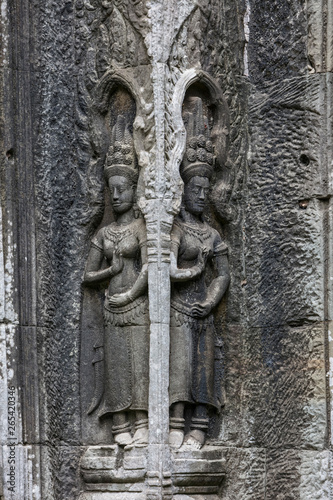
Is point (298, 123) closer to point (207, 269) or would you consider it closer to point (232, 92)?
point (232, 92)

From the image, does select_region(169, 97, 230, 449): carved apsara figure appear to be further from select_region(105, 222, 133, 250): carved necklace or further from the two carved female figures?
select_region(105, 222, 133, 250): carved necklace

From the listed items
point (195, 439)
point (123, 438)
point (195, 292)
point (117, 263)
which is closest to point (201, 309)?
point (195, 292)

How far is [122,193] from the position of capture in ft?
25.5

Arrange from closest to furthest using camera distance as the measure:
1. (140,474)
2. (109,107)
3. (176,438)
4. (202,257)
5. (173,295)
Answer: (140,474)
(176,438)
(173,295)
(202,257)
(109,107)

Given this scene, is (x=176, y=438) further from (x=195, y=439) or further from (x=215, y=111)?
(x=215, y=111)

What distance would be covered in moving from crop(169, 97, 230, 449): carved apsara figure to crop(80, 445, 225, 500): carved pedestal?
0.13m

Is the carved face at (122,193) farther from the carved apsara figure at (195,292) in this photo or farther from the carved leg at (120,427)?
the carved leg at (120,427)

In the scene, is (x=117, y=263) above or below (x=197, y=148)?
below

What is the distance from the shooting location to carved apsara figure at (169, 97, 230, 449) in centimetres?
757

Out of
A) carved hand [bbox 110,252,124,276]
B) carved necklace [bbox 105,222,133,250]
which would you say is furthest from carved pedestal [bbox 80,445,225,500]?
carved necklace [bbox 105,222,133,250]

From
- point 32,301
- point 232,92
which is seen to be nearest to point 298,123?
point 232,92

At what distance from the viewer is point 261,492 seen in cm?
773

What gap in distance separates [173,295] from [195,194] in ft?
2.40

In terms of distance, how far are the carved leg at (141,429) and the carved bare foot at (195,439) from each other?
0.92ft
